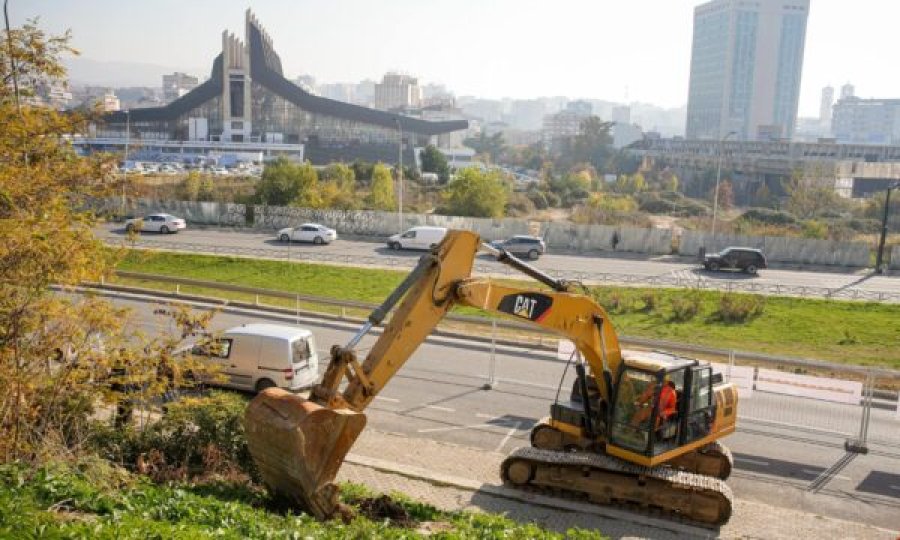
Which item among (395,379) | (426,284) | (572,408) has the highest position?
(426,284)

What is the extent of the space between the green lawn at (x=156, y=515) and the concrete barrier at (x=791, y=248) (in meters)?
35.5

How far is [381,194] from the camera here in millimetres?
60594

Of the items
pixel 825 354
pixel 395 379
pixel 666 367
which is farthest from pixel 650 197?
pixel 666 367

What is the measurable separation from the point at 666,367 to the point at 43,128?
999 centimetres

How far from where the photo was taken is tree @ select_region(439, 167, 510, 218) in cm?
5438

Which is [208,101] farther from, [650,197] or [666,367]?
[666,367]

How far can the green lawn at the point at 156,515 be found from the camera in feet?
26.0

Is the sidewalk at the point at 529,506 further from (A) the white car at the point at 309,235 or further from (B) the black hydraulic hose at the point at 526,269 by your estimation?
(A) the white car at the point at 309,235

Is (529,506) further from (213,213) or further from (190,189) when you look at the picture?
(190,189)

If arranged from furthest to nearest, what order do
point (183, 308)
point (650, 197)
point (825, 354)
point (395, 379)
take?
point (650, 197)
point (825, 354)
point (395, 379)
point (183, 308)

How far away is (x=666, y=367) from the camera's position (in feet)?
39.4

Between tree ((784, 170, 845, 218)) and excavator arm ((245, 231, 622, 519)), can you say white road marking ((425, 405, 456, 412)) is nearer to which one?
excavator arm ((245, 231, 622, 519))

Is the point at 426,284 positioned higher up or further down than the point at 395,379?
higher up

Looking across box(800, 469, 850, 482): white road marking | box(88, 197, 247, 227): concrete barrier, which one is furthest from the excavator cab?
box(88, 197, 247, 227): concrete barrier
